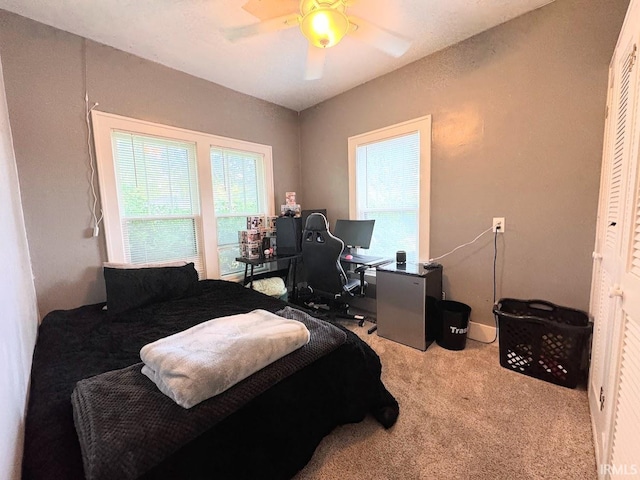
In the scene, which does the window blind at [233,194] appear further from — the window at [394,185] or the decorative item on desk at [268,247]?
the window at [394,185]

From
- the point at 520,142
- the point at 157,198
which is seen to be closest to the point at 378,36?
the point at 520,142

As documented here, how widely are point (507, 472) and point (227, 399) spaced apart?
4.18 feet

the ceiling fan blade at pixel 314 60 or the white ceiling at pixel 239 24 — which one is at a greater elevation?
the white ceiling at pixel 239 24

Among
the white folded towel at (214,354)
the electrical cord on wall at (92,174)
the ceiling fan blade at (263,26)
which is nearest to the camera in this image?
the white folded towel at (214,354)

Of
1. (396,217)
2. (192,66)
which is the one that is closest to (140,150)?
(192,66)

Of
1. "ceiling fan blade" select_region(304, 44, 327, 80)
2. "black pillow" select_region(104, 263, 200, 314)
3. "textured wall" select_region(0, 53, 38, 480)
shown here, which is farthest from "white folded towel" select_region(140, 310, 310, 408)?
"ceiling fan blade" select_region(304, 44, 327, 80)

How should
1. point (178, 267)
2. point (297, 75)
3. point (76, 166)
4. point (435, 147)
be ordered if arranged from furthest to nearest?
point (297, 75) → point (435, 147) → point (178, 267) → point (76, 166)

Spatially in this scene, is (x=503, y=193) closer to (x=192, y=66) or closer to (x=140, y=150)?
(x=192, y=66)

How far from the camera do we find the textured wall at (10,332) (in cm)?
75

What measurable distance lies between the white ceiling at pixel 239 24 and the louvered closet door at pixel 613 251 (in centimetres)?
101

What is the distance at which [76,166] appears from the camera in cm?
204

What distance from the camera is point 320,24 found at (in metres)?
1.37

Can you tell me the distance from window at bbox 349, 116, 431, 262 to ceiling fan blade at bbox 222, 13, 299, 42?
1482mm

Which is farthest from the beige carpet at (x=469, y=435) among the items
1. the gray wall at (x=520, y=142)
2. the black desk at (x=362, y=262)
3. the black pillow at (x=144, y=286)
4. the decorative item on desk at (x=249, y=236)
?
the decorative item on desk at (x=249, y=236)
